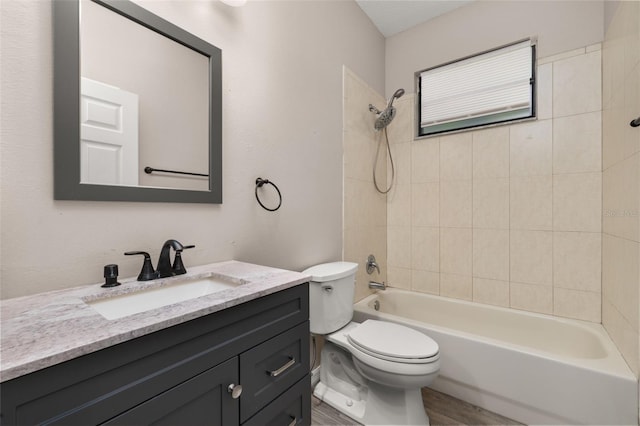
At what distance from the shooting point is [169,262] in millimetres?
997

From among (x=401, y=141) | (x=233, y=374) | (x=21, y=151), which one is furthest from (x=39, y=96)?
(x=401, y=141)

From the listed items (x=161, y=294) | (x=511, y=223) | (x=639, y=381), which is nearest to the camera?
(x=161, y=294)

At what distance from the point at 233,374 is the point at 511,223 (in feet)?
7.01

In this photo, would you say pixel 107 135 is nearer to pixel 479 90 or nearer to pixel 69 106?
pixel 69 106

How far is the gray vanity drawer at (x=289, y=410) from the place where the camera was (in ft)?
2.71

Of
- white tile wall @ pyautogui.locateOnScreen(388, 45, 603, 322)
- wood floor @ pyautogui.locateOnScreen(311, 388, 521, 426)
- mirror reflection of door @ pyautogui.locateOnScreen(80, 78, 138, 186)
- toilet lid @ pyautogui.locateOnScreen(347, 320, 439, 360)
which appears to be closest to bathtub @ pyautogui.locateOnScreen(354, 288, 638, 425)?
wood floor @ pyautogui.locateOnScreen(311, 388, 521, 426)

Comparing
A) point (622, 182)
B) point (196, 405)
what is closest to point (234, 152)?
point (196, 405)

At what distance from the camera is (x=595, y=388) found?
1.28 m

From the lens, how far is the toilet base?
1.43m

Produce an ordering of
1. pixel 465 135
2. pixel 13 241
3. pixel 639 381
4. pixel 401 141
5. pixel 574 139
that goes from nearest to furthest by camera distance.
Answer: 1. pixel 13 241
2. pixel 639 381
3. pixel 574 139
4. pixel 465 135
5. pixel 401 141

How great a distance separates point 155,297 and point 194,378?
15.1 inches

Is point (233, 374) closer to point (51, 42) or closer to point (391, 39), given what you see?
point (51, 42)

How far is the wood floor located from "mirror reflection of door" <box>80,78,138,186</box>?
1545mm

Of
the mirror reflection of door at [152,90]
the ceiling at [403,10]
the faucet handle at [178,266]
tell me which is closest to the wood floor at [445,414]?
the faucet handle at [178,266]
